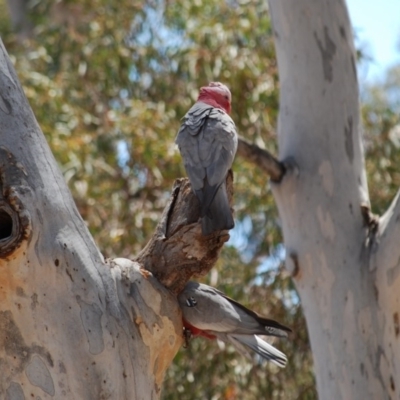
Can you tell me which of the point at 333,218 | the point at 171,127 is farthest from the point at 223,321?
the point at 171,127

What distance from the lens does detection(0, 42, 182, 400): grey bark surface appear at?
2.19 metres

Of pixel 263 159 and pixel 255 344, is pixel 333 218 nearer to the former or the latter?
pixel 263 159

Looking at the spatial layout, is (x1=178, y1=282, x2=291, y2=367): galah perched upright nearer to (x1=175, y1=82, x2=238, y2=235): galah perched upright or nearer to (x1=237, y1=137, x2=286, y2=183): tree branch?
(x1=175, y1=82, x2=238, y2=235): galah perched upright

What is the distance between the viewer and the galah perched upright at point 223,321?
2.51 m

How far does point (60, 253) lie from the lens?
2236 millimetres

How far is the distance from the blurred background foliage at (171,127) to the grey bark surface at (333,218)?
5.42ft

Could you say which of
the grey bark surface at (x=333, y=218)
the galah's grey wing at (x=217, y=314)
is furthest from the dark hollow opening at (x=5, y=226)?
the grey bark surface at (x=333, y=218)

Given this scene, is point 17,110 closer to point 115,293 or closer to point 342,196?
point 115,293

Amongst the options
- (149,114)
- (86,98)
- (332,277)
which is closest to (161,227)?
(332,277)

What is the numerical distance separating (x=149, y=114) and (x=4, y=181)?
3.52 metres

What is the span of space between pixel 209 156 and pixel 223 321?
0.54 m

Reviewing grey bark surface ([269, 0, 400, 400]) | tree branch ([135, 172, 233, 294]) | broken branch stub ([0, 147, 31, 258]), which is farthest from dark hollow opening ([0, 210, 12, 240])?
grey bark surface ([269, 0, 400, 400])

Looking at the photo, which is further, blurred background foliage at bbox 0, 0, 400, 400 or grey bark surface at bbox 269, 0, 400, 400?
blurred background foliage at bbox 0, 0, 400, 400

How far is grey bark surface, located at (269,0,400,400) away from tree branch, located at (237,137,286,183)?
37 millimetres
